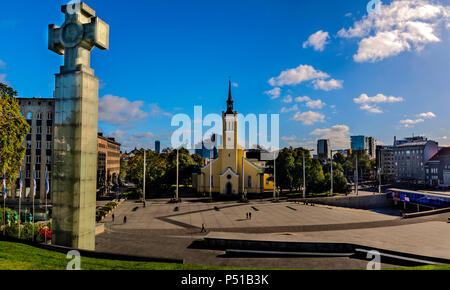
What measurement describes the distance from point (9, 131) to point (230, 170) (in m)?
43.4

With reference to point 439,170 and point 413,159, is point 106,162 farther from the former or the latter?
point 413,159

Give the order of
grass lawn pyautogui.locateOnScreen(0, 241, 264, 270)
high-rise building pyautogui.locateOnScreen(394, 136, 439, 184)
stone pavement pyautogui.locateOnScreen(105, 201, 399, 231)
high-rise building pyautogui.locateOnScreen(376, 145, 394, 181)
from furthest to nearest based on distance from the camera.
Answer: high-rise building pyautogui.locateOnScreen(376, 145, 394, 181)
high-rise building pyautogui.locateOnScreen(394, 136, 439, 184)
stone pavement pyautogui.locateOnScreen(105, 201, 399, 231)
grass lawn pyautogui.locateOnScreen(0, 241, 264, 270)

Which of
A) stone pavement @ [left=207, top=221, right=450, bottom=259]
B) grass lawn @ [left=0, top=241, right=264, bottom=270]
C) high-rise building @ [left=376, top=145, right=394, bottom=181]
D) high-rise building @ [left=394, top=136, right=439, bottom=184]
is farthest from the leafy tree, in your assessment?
high-rise building @ [left=376, top=145, right=394, bottom=181]

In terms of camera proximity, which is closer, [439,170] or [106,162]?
[106,162]

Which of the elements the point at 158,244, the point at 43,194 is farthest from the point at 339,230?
the point at 43,194

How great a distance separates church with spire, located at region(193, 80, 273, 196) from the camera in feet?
205

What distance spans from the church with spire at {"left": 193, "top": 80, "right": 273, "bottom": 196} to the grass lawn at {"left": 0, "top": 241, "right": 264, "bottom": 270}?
164ft

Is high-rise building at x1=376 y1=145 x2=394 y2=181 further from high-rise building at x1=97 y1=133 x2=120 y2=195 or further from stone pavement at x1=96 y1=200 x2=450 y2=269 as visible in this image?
high-rise building at x1=97 y1=133 x2=120 y2=195

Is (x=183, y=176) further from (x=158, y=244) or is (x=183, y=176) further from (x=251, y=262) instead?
(x=251, y=262)

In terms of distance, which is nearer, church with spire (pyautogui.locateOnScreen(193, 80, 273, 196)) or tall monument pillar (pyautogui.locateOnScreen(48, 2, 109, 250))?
tall monument pillar (pyautogui.locateOnScreen(48, 2, 109, 250))

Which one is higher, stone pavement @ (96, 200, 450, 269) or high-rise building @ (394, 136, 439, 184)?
high-rise building @ (394, 136, 439, 184)

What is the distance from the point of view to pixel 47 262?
35.6ft

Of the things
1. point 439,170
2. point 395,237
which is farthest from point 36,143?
point 439,170

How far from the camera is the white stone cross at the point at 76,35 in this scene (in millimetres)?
13414
